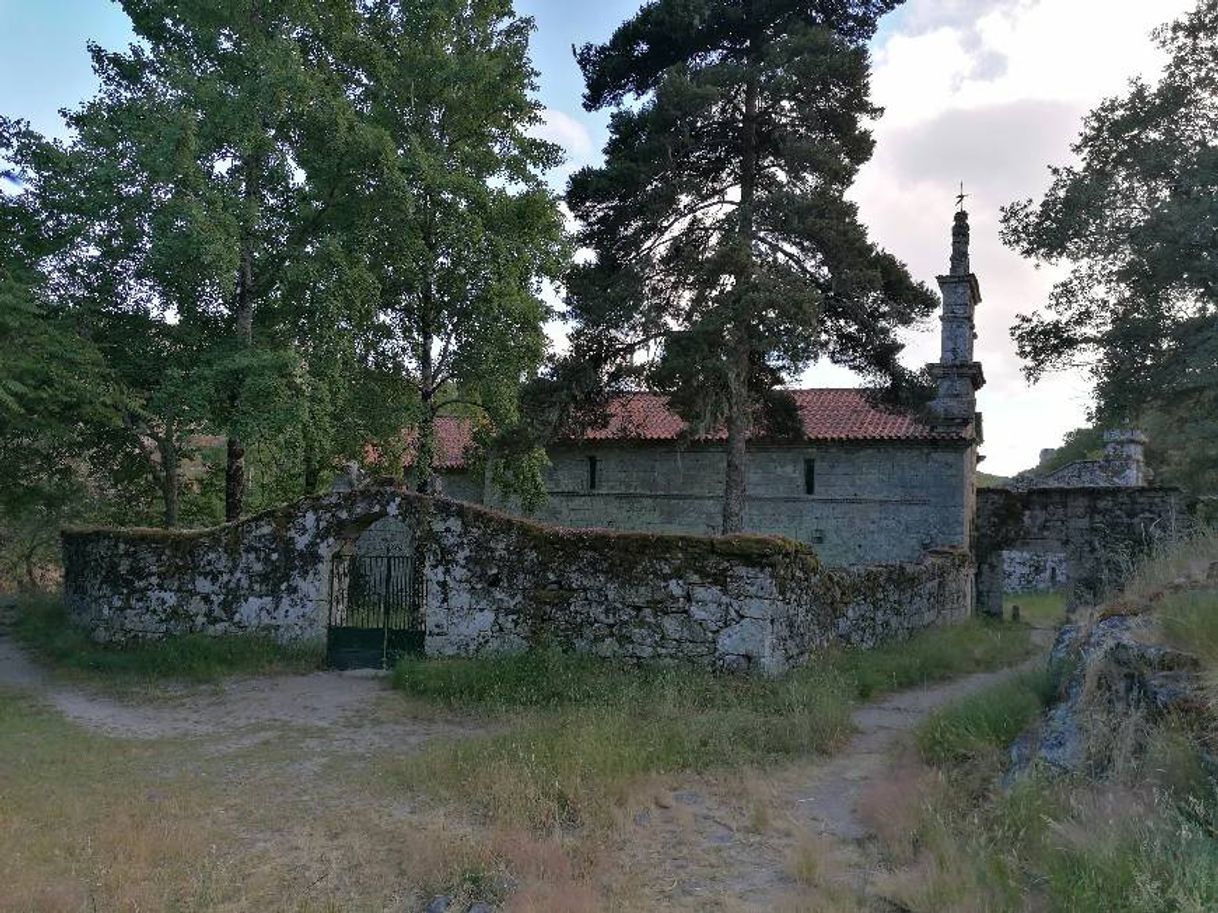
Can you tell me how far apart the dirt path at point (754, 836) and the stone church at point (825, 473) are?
13557mm

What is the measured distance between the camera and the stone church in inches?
847

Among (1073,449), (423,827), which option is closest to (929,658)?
(423,827)

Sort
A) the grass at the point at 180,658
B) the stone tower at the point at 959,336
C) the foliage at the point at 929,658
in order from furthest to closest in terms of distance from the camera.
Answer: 1. the stone tower at the point at 959,336
2. the grass at the point at 180,658
3. the foliage at the point at 929,658

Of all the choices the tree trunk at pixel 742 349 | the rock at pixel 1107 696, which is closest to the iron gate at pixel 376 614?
the tree trunk at pixel 742 349

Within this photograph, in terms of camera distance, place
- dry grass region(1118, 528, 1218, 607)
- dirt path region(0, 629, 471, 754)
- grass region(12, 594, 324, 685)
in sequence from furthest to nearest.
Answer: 1. grass region(12, 594, 324, 685)
2. dirt path region(0, 629, 471, 754)
3. dry grass region(1118, 528, 1218, 607)

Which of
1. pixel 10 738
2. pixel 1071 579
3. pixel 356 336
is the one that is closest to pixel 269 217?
pixel 356 336

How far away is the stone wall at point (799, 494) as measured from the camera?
21484 millimetres

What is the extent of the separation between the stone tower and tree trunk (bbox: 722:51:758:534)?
7.93 m

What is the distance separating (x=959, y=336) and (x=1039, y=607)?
10.7 m

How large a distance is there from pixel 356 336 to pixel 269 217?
2.84 m

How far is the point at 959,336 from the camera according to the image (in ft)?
77.0

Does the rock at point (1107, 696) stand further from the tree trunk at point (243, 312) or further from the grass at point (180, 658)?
the tree trunk at point (243, 312)

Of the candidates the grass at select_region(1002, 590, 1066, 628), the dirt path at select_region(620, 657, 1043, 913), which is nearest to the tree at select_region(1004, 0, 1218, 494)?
the grass at select_region(1002, 590, 1066, 628)

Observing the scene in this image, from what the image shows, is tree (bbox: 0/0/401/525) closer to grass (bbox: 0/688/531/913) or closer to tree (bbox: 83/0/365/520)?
tree (bbox: 83/0/365/520)
